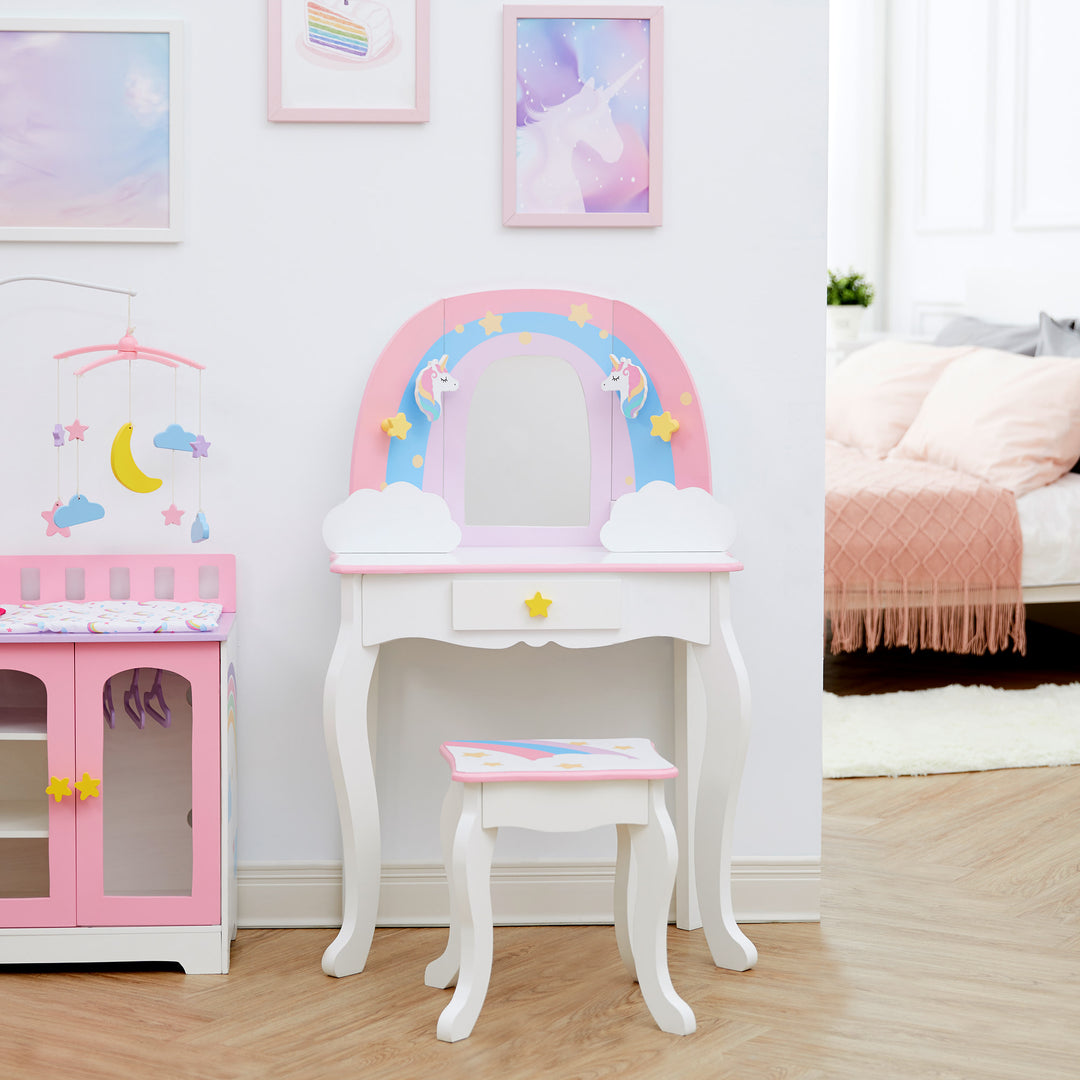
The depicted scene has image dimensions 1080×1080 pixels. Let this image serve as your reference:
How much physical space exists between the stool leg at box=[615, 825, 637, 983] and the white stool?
124 millimetres

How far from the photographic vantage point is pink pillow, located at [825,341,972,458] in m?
4.60

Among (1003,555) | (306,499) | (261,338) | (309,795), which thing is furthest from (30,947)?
(1003,555)

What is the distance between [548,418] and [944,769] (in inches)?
63.0

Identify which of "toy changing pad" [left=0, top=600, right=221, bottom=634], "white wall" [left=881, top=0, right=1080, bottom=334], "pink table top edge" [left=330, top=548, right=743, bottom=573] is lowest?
"toy changing pad" [left=0, top=600, right=221, bottom=634]

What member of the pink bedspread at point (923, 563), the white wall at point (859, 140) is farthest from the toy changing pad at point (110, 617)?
the white wall at point (859, 140)

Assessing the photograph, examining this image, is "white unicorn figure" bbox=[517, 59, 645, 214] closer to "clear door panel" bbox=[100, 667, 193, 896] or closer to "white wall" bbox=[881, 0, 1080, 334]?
"clear door panel" bbox=[100, 667, 193, 896]

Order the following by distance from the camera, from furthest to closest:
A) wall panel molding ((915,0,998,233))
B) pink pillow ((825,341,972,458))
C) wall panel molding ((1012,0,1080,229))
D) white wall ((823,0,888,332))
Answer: white wall ((823,0,888,332)) → wall panel molding ((915,0,998,233)) → wall panel molding ((1012,0,1080,229)) → pink pillow ((825,341,972,458))

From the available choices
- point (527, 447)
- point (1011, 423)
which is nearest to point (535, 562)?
point (527, 447)

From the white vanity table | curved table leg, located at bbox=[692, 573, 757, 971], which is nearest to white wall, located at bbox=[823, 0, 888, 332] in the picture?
the white vanity table

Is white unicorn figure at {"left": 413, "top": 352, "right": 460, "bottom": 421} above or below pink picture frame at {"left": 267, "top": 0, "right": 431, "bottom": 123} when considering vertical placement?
below

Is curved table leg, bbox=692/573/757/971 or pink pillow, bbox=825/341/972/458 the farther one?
pink pillow, bbox=825/341/972/458

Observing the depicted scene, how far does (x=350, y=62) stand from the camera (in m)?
2.32

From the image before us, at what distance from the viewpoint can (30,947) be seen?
7.14 ft

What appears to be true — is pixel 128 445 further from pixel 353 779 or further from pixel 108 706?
pixel 353 779
